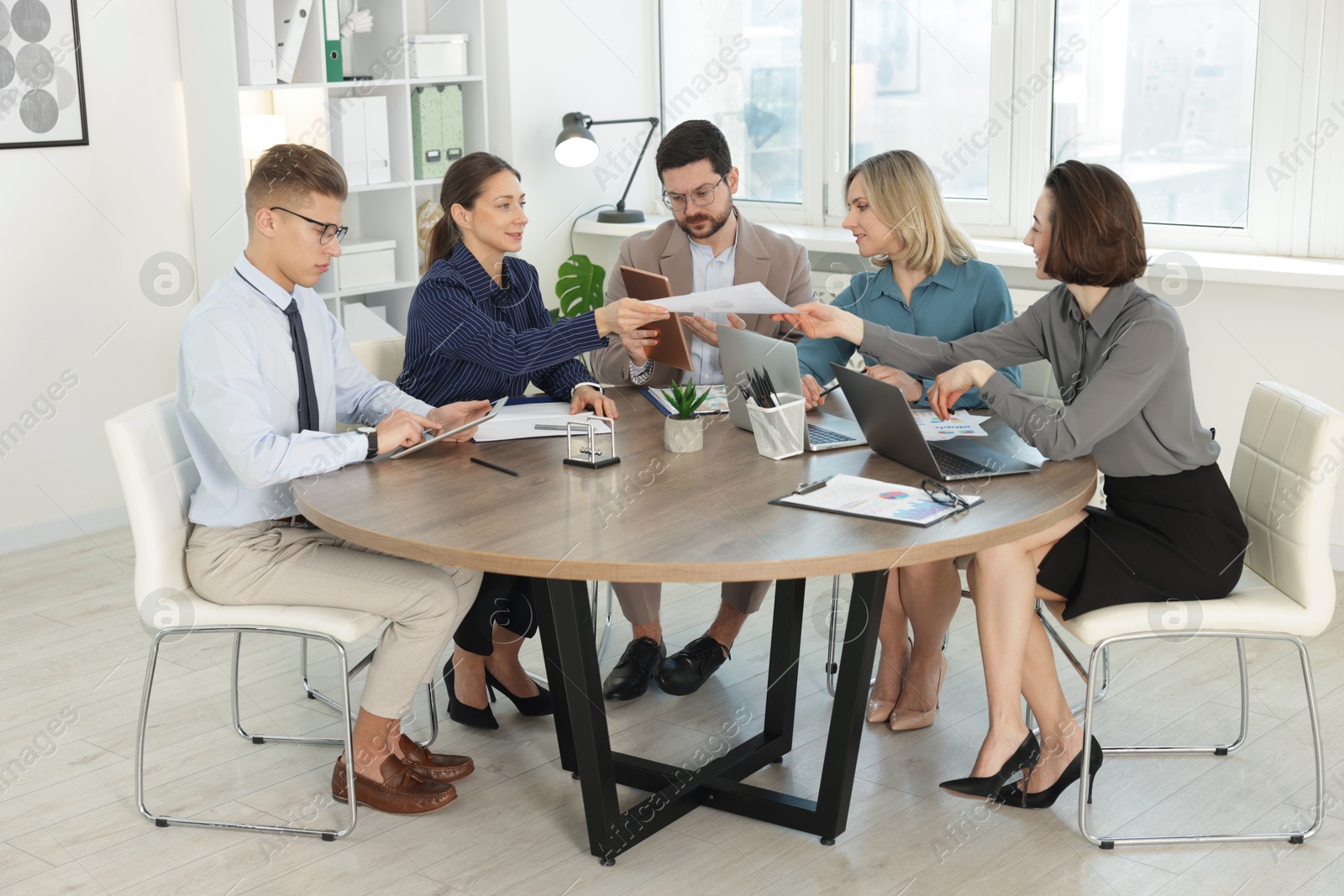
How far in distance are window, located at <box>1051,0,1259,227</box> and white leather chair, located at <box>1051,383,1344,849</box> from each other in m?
1.92

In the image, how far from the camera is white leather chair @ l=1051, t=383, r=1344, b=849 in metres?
2.29

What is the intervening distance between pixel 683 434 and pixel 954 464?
1.70 feet

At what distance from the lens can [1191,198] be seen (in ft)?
13.8

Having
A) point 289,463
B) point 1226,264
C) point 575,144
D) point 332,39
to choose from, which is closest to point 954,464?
point 289,463

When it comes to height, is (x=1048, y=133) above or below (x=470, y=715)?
above

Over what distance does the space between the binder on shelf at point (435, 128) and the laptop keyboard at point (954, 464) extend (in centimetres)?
300

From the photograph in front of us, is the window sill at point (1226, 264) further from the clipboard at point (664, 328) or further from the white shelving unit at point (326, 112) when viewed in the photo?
the clipboard at point (664, 328)

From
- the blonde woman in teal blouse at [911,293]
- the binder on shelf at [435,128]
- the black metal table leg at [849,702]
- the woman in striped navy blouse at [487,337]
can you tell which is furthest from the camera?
the binder on shelf at [435,128]

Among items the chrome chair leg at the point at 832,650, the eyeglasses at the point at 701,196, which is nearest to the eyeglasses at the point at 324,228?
the eyeglasses at the point at 701,196

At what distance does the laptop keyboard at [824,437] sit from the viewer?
257 cm

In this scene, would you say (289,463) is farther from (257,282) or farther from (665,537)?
(665,537)

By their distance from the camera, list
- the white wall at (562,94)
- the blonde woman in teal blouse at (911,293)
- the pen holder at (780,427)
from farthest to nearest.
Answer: the white wall at (562,94)
the blonde woman in teal blouse at (911,293)
the pen holder at (780,427)

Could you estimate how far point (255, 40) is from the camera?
4.29 m

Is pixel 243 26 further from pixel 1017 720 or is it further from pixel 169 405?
pixel 1017 720
